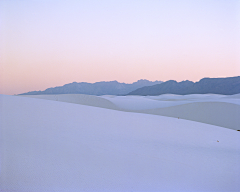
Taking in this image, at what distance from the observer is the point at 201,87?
248 feet

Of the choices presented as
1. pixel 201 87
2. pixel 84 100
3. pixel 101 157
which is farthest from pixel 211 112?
pixel 201 87

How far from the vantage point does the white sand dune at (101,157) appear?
2420 mm

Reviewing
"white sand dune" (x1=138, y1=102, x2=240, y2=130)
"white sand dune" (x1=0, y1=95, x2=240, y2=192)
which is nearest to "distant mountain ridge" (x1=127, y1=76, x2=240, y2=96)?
"white sand dune" (x1=138, y1=102, x2=240, y2=130)

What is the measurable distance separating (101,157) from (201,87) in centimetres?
7945

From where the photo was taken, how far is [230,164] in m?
3.53

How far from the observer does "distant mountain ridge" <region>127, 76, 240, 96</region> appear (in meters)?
67.8

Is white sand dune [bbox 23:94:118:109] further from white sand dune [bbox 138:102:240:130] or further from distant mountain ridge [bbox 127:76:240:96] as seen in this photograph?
distant mountain ridge [bbox 127:76:240:96]

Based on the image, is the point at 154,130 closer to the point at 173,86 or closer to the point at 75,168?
the point at 75,168

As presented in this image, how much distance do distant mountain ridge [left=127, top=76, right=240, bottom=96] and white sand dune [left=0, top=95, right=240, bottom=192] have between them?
2746 inches

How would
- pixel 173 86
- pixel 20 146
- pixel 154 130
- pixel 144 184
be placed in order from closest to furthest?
1. pixel 144 184
2. pixel 20 146
3. pixel 154 130
4. pixel 173 86

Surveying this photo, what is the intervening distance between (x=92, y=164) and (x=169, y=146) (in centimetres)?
205

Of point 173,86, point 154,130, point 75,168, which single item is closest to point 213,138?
point 154,130

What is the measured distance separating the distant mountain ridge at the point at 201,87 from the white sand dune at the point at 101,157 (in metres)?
69.7

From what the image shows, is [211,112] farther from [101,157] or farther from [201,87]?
[201,87]
